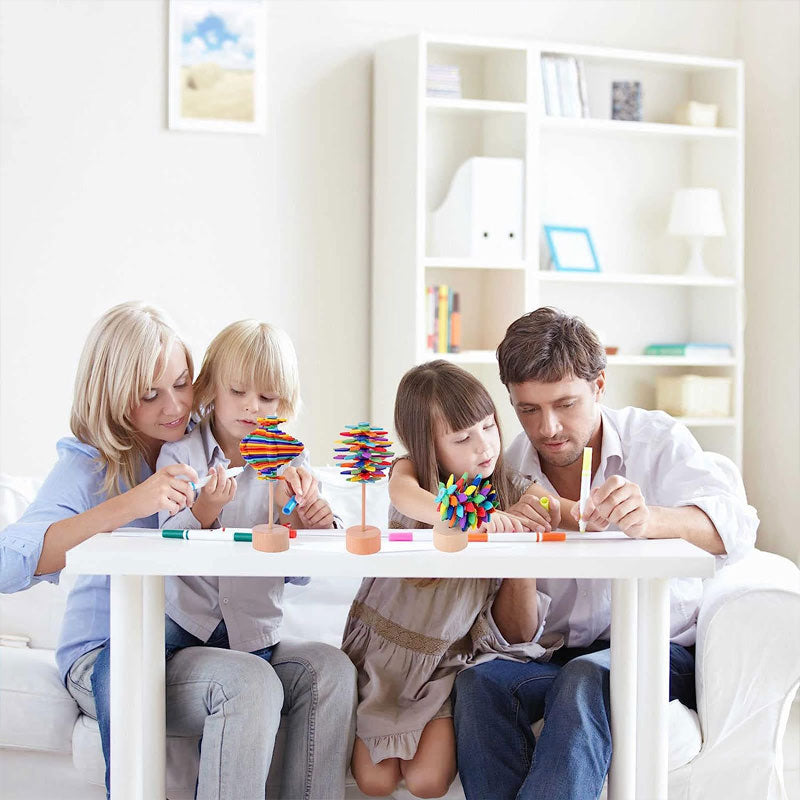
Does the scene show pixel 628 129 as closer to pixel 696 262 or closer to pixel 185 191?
pixel 696 262

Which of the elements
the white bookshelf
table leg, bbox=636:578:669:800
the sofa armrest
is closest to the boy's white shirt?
table leg, bbox=636:578:669:800

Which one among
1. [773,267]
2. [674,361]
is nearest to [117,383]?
[674,361]

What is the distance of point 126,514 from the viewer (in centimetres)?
155

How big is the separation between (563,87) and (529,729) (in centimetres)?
248

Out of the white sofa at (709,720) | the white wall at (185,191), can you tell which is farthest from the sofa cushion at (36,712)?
the white wall at (185,191)

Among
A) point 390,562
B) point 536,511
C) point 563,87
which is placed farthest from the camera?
point 563,87

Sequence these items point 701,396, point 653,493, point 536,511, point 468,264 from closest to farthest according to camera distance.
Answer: point 536,511 < point 653,493 < point 468,264 < point 701,396

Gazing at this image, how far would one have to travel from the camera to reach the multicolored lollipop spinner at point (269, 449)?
1.45 meters

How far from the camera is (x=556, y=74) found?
3498mm

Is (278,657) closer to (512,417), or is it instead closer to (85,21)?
(512,417)

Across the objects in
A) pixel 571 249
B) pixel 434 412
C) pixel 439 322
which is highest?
pixel 571 249

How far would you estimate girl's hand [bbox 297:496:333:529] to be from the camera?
5.60ft

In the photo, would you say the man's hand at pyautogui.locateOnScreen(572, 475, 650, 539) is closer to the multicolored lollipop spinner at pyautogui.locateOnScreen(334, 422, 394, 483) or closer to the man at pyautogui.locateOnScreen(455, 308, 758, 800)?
the man at pyautogui.locateOnScreen(455, 308, 758, 800)

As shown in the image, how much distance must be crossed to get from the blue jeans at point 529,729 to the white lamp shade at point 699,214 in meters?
2.25
